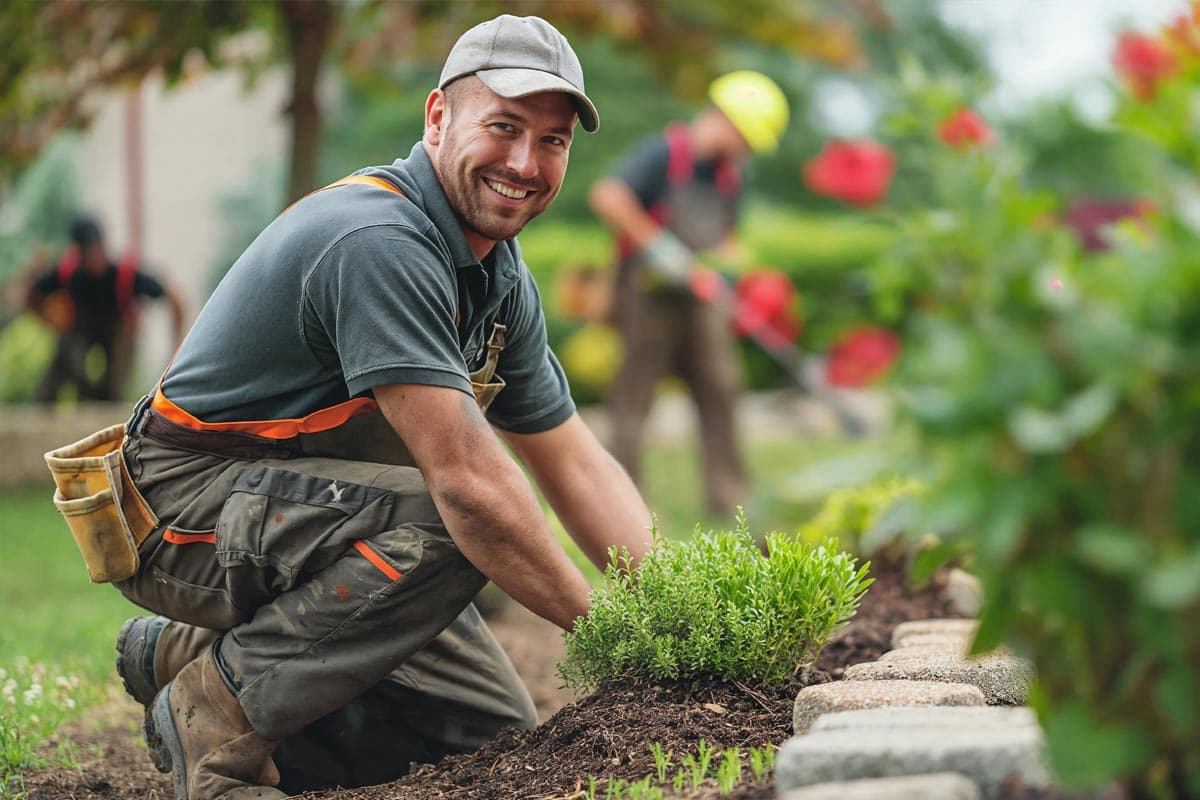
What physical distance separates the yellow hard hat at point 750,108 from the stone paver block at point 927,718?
18.1 ft

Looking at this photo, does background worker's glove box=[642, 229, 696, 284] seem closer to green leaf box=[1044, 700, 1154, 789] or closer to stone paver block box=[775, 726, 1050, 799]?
stone paver block box=[775, 726, 1050, 799]

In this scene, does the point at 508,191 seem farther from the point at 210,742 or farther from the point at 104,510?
the point at 210,742

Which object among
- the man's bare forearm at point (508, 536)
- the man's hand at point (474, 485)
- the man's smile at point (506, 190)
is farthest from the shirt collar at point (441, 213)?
the man's bare forearm at point (508, 536)

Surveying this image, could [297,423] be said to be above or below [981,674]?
above

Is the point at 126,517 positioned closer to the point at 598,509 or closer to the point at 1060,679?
the point at 598,509

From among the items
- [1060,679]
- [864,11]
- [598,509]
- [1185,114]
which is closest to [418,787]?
[598,509]

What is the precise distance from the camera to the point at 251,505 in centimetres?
299

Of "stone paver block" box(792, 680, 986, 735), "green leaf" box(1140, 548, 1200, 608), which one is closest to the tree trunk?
"stone paver block" box(792, 680, 986, 735)

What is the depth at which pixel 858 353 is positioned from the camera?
12.0 m

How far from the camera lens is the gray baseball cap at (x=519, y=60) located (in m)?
2.94

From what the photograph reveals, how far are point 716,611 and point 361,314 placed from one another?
95 cm

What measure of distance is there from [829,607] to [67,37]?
6227 mm

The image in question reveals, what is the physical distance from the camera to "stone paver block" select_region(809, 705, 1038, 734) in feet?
7.09

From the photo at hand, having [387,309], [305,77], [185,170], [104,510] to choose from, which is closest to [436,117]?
[387,309]
